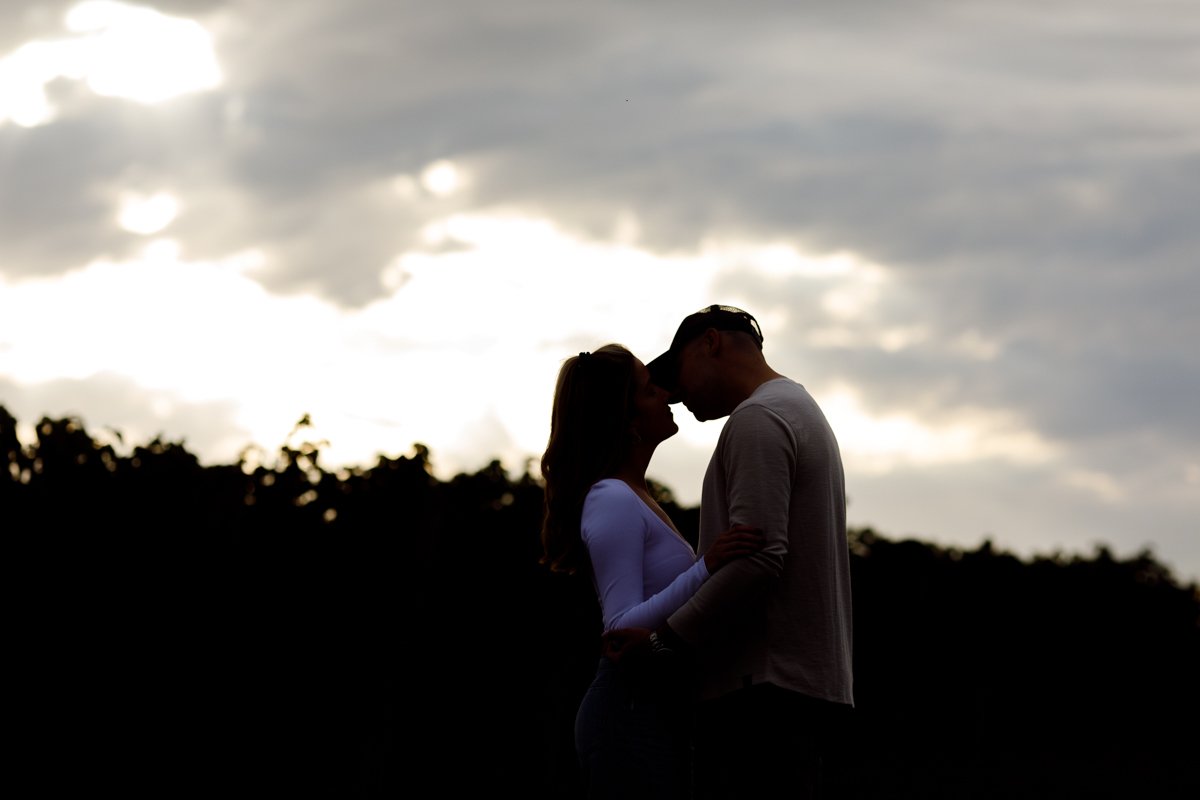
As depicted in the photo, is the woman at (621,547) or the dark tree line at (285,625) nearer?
the woman at (621,547)

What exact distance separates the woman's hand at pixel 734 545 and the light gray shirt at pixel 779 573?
0.08ft

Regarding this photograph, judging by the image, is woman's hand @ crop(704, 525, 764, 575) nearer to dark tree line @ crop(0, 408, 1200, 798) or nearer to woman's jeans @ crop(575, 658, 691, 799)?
woman's jeans @ crop(575, 658, 691, 799)

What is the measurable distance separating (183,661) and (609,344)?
19.7 ft

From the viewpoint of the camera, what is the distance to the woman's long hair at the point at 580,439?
427cm

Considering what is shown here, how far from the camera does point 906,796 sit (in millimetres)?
13664

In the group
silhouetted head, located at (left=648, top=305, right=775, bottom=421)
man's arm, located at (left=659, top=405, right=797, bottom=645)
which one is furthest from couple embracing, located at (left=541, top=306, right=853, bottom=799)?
silhouetted head, located at (left=648, top=305, right=775, bottom=421)

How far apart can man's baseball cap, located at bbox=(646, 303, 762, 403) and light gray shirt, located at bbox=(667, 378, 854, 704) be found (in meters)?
0.46

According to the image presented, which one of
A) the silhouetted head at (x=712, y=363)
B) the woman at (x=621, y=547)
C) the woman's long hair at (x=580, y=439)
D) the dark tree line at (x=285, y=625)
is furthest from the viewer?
the dark tree line at (x=285, y=625)

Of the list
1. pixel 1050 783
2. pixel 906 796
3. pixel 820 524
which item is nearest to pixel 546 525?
pixel 820 524

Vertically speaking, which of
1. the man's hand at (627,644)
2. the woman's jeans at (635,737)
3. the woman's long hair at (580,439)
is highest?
the woman's long hair at (580,439)

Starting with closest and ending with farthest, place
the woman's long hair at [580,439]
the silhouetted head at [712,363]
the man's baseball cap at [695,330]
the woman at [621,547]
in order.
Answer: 1. the woman at [621,547]
2. the woman's long hair at [580,439]
3. the silhouetted head at [712,363]
4. the man's baseball cap at [695,330]

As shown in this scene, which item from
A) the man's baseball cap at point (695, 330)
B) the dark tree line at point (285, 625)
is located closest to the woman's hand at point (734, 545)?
the man's baseball cap at point (695, 330)

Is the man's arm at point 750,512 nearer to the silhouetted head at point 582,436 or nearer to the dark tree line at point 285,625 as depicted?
the silhouetted head at point 582,436

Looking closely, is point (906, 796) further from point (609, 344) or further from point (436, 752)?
point (609, 344)
